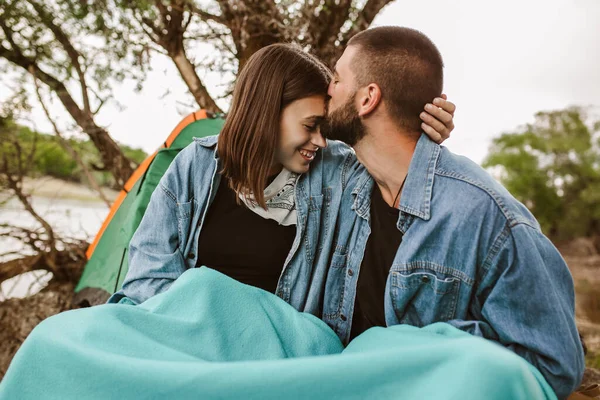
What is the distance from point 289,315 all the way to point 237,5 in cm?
218

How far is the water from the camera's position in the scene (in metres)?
3.62

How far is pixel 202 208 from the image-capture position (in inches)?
72.6

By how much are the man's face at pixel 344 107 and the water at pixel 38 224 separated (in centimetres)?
260

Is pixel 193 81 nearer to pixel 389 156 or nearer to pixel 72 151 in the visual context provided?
pixel 72 151

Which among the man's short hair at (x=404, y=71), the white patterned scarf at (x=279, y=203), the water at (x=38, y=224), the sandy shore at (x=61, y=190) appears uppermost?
the man's short hair at (x=404, y=71)

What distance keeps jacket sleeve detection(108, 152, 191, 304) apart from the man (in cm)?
61

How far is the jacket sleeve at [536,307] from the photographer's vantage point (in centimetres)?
127

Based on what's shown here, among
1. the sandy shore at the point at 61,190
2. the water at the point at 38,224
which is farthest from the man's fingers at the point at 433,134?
the sandy shore at the point at 61,190

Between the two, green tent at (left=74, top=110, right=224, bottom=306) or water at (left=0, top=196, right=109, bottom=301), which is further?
water at (left=0, top=196, right=109, bottom=301)

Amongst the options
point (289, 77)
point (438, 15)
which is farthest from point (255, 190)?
point (438, 15)

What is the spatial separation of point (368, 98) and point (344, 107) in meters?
0.09

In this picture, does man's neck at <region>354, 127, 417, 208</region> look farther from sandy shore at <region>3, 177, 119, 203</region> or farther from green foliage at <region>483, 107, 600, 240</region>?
green foliage at <region>483, 107, 600, 240</region>

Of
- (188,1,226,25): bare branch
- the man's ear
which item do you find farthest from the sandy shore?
the man's ear

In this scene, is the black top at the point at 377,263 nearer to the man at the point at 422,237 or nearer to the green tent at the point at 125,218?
the man at the point at 422,237
